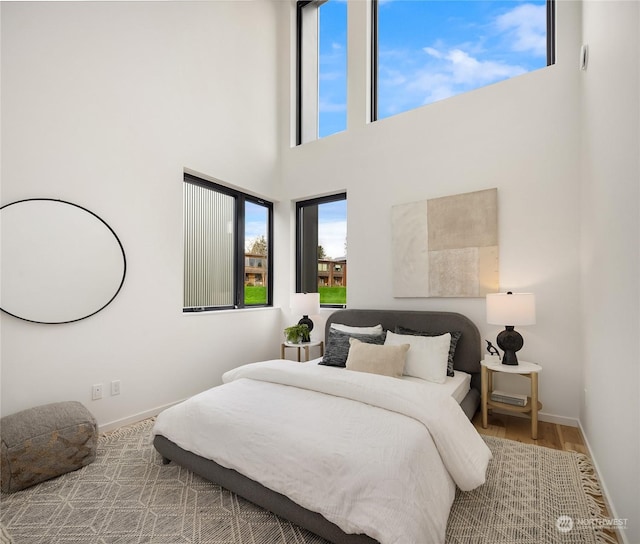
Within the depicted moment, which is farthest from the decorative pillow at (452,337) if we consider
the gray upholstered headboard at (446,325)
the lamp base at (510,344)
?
the lamp base at (510,344)

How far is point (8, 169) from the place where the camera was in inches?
85.6

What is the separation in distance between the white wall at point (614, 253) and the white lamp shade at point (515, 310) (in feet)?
1.12

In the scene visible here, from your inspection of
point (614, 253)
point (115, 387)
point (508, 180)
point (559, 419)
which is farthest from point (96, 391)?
point (508, 180)

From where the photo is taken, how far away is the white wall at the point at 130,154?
2.26 meters

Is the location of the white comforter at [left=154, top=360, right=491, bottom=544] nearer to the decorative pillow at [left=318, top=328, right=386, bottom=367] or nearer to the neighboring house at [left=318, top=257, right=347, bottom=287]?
the decorative pillow at [left=318, top=328, right=386, bottom=367]

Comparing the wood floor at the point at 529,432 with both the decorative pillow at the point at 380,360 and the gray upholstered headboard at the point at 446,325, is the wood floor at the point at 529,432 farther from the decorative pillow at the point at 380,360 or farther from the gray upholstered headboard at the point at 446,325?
the decorative pillow at the point at 380,360

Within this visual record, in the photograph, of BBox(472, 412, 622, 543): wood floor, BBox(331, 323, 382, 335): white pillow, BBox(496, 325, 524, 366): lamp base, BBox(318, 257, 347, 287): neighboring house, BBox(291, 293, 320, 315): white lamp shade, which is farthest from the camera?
BBox(318, 257, 347, 287): neighboring house

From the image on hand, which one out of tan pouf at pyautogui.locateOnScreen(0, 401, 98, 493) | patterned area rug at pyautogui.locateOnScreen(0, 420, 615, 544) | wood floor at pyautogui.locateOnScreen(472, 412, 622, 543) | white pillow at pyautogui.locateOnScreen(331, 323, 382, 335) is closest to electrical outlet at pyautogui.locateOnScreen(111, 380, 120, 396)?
tan pouf at pyautogui.locateOnScreen(0, 401, 98, 493)

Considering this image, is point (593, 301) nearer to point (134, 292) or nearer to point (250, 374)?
point (250, 374)

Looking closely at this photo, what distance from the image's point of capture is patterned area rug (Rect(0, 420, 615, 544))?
1.50 metres

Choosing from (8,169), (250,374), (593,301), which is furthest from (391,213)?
(8,169)

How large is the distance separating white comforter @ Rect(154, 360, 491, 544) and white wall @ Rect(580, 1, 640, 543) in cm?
59

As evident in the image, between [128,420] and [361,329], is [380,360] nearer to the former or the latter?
[361,329]

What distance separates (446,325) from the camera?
10.1ft
